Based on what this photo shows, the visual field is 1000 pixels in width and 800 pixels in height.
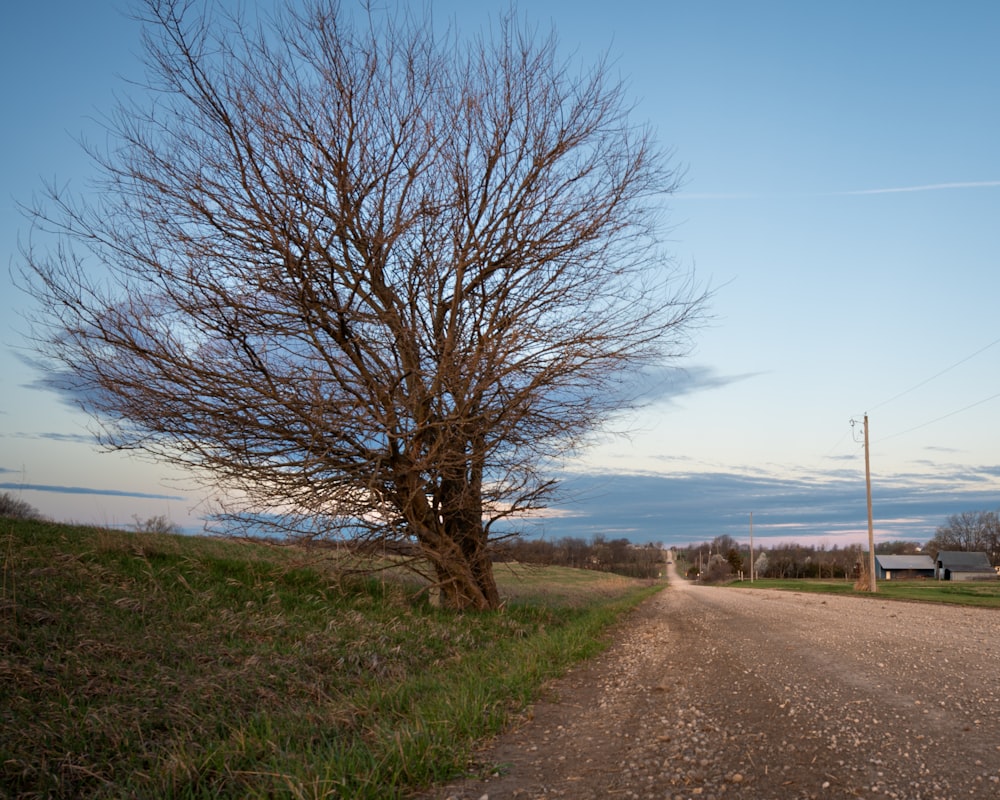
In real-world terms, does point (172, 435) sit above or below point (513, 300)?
below

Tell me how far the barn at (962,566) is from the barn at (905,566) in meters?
13.4

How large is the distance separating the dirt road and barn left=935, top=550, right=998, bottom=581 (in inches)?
3615

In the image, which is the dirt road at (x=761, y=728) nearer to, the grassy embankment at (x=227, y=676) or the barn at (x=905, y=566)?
the grassy embankment at (x=227, y=676)

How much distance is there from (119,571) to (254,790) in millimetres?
6827

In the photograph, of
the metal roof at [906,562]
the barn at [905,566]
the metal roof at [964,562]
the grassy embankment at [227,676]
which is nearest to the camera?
the grassy embankment at [227,676]

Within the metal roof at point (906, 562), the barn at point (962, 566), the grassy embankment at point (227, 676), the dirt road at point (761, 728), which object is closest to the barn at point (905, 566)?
the metal roof at point (906, 562)

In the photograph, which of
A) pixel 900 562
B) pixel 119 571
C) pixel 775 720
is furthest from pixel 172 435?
pixel 900 562

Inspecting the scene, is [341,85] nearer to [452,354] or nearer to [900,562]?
[452,354]

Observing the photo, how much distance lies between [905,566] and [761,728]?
11857 cm

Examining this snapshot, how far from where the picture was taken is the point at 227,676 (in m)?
6.23

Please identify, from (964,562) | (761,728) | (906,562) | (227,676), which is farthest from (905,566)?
(227,676)

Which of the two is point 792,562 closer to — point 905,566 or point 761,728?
point 905,566

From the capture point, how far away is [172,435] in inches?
399

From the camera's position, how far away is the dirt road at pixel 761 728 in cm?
384
